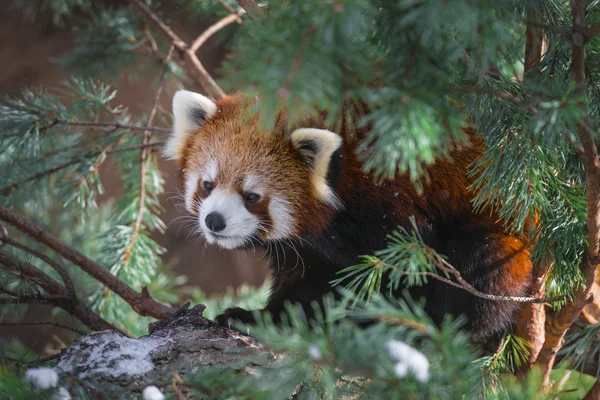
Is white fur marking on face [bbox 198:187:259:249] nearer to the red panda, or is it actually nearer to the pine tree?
the red panda

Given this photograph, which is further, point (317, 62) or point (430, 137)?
point (430, 137)

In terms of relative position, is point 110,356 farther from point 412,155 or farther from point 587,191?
point 587,191

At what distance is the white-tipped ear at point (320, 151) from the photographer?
1.88 m

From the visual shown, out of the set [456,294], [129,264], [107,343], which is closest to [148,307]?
[129,264]

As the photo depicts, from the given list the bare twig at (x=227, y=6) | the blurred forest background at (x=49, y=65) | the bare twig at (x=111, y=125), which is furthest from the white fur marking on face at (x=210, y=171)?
the blurred forest background at (x=49, y=65)

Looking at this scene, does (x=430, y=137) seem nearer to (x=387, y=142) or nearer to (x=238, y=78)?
(x=387, y=142)

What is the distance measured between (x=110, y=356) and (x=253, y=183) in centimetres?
79

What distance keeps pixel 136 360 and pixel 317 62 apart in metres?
1.01

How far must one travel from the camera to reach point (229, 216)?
2.09 metres

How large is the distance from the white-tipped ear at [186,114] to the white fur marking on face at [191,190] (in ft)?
0.46

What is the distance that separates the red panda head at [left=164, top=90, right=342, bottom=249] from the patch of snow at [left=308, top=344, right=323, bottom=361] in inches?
42.5

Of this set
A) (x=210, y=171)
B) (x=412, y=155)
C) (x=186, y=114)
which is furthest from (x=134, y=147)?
(x=412, y=155)

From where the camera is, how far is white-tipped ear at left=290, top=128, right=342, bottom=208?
188 cm

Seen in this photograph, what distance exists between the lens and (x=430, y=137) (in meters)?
1.06
